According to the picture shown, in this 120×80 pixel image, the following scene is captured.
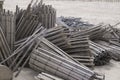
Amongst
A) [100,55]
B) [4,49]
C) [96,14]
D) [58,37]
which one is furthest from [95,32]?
[96,14]

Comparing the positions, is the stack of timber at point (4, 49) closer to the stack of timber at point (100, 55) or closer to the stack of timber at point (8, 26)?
the stack of timber at point (8, 26)

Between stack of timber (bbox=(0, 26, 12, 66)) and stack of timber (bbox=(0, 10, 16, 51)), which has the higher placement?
stack of timber (bbox=(0, 10, 16, 51))

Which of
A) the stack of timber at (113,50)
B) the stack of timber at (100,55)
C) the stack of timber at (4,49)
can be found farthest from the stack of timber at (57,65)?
the stack of timber at (113,50)

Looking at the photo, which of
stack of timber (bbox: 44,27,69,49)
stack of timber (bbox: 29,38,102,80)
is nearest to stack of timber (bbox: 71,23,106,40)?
stack of timber (bbox: 44,27,69,49)

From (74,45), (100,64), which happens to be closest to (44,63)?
(74,45)

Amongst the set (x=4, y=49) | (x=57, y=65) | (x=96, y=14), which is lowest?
(x=96, y=14)

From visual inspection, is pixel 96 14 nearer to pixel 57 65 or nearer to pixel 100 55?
pixel 100 55

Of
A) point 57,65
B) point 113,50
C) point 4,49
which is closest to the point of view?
point 57,65

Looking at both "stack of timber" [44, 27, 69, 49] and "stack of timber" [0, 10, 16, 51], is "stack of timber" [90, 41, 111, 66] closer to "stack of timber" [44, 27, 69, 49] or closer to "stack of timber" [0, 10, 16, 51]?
"stack of timber" [44, 27, 69, 49]

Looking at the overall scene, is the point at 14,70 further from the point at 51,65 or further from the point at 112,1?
the point at 112,1

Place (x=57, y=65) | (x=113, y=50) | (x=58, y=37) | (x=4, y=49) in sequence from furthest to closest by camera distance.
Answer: (x=113, y=50) < (x=58, y=37) < (x=4, y=49) < (x=57, y=65)

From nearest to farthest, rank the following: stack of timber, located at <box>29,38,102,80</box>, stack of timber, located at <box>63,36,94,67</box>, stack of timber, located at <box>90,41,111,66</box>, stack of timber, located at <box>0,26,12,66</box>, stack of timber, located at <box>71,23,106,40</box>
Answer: stack of timber, located at <box>29,38,102,80</box>, stack of timber, located at <box>0,26,12,66</box>, stack of timber, located at <box>63,36,94,67</box>, stack of timber, located at <box>90,41,111,66</box>, stack of timber, located at <box>71,23,106,40</box>

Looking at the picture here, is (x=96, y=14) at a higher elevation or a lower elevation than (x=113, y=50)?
lower

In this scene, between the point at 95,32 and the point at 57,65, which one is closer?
the point at 57,65
